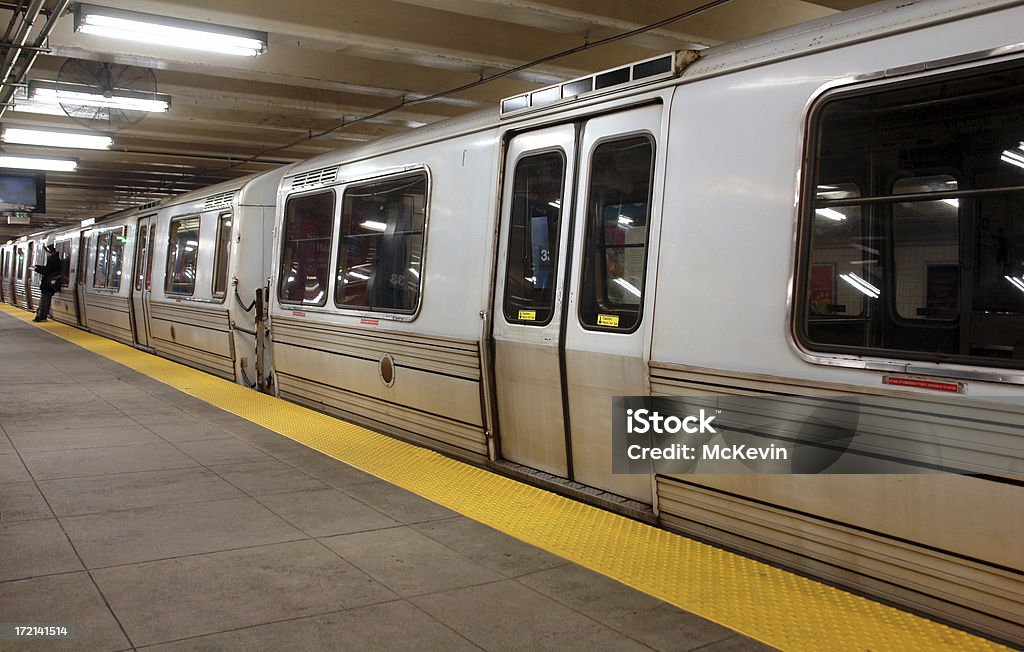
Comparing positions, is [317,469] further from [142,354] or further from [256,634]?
[142,354]

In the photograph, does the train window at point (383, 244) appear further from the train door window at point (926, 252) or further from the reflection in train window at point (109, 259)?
the reflection in train window at point (109, 259)

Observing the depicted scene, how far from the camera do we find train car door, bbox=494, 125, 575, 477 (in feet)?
17.2

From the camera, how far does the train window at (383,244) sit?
6.76 metres

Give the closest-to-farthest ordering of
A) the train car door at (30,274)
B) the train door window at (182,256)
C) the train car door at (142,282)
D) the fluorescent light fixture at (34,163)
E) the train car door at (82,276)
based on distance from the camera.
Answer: the train door window at (182,256) → the train car door at (142,282) → the fluorescent light fixture at (34,163) → the train car door at (82,276) → the train car door at (30,274)

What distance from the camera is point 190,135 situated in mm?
14227

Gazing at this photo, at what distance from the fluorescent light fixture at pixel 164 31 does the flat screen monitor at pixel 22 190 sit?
10.8 meters

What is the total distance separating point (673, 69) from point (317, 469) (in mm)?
3814

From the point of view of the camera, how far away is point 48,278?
22.5 metres

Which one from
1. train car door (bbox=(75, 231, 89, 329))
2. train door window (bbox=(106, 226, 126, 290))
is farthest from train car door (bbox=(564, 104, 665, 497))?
train car door (bbox=(75, 231, 89, 329))

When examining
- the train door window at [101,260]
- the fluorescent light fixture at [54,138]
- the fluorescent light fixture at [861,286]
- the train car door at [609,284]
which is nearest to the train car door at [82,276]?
the train door window at [101,260]

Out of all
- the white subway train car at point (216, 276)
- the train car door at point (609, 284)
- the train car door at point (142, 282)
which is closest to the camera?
the train car door at point (609, 284)

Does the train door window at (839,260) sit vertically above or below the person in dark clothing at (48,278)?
above

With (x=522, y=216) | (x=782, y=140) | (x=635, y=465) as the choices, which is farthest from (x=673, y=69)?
(x=635, y=465)

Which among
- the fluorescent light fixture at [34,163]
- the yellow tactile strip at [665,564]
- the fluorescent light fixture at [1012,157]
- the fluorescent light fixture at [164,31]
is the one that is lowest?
the yellow tactile strip at [665,564]
